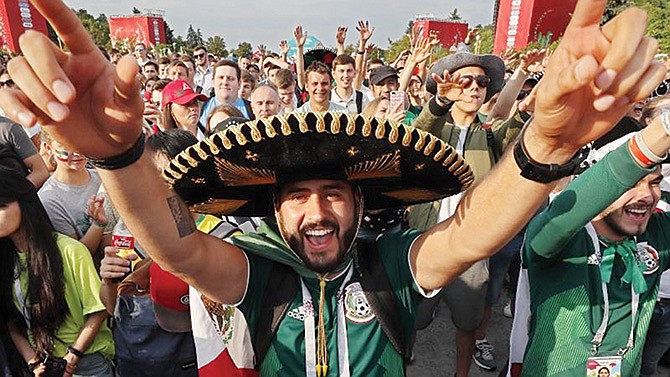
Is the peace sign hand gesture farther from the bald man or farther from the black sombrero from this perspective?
the bald man

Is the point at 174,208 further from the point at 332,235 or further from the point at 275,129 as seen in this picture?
the point at 332,235

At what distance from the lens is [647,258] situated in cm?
189

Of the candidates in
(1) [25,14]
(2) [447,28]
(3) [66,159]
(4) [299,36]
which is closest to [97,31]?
(1) [25,14]

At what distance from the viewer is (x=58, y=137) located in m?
0.99

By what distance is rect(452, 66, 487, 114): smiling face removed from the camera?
10.6ft

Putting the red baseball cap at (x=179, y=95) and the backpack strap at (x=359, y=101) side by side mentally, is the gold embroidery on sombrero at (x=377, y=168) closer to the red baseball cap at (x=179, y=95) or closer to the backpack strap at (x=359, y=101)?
the red baseball cap at (x=179, y=95)

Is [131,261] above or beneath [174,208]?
beneath

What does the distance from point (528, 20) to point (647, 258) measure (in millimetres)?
31595

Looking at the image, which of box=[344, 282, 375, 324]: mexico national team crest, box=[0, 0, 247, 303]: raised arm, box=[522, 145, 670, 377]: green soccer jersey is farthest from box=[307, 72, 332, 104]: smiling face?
box=[0, 0, 247, 303]: raised arm

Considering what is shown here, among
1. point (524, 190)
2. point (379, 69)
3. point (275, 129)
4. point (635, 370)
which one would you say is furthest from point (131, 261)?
point (379, 69)

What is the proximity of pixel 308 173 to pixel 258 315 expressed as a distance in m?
0.51

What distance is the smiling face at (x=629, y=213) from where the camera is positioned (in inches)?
70.2

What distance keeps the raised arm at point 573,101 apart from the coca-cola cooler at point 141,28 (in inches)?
2327

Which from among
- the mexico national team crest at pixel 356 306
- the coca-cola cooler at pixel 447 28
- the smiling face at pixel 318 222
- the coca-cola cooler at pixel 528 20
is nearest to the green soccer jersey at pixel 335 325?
the mexico national team crest at pixel 356 306
